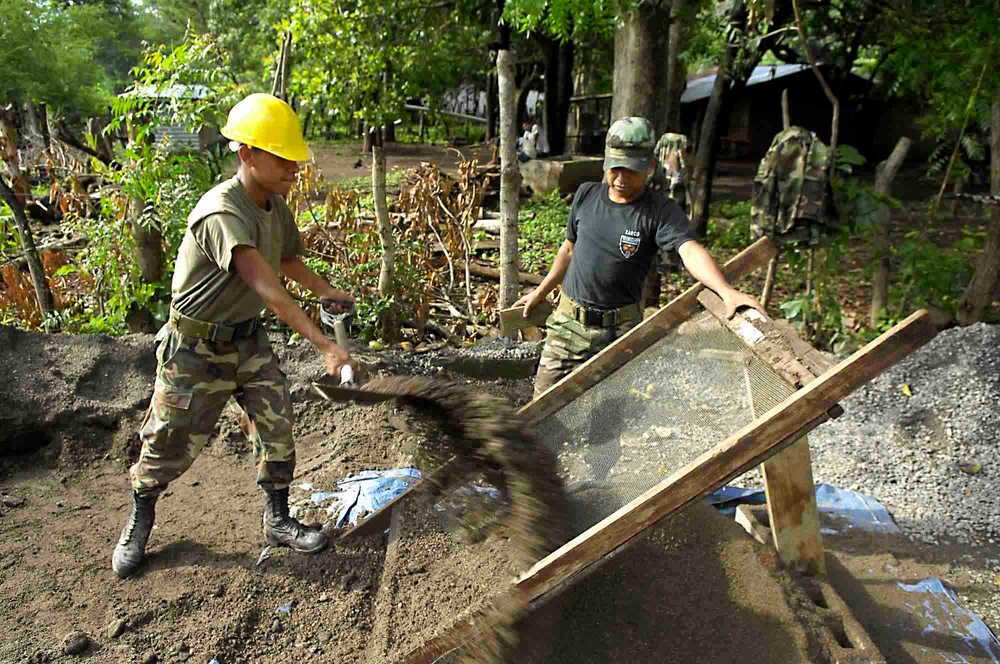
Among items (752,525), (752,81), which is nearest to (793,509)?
(752,525)

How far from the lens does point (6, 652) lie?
2.62 meters

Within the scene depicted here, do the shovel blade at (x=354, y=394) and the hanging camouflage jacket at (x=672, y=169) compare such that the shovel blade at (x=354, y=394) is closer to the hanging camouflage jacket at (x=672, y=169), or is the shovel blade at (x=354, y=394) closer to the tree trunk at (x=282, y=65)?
the hanging camouflage jacket at (x=672, y=169)

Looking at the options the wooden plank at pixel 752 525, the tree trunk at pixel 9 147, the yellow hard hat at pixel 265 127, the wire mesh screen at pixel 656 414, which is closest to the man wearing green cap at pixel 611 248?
the wire mesh screen at pixel 656 414

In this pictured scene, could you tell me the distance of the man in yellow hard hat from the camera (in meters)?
2.73

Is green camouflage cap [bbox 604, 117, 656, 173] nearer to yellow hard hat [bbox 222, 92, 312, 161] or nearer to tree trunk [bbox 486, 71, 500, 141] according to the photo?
yellow hard hat [bbox 222, 92, 312, 161]

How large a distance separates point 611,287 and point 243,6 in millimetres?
20420

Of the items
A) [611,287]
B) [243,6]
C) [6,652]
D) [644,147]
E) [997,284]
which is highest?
[243,6]

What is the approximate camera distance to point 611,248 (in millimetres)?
3402

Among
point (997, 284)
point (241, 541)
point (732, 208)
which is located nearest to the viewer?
point (241, 541)

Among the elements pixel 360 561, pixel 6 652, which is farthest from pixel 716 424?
pixel 6 652

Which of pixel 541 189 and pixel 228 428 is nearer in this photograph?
pixel 228 428

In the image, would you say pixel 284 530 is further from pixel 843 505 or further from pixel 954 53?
pixel 954 53

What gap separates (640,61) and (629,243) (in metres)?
3.32

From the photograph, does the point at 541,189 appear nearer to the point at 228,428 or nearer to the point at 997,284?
the point at 997,284
